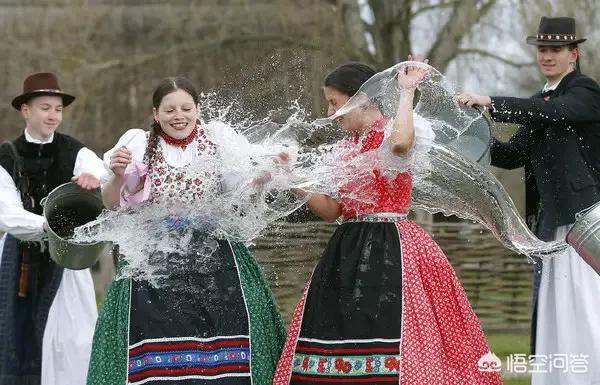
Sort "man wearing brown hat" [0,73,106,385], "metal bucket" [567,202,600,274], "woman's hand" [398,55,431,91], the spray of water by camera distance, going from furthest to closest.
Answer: "man wearing brown hat" [0,73,106,385]
the spray of water
"woman's hand" [398,55,431,91]
"metal bucket" [567,202,600,274]

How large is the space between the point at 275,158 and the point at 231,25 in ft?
25.0

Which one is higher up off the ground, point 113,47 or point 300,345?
point 113,47

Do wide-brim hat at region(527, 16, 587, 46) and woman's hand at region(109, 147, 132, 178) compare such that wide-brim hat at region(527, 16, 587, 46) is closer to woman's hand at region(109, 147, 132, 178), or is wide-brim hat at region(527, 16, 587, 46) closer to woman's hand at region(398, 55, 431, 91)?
woman's hand at region(398, 55, 431, 91)

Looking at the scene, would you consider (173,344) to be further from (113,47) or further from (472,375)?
(113,47)

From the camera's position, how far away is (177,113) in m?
5.56

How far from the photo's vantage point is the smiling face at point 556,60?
6340mm

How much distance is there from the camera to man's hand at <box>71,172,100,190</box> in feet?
19.7

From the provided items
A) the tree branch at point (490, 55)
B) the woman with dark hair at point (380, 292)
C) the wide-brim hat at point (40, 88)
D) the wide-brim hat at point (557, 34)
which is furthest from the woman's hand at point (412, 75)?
the tree branch at point (490, 55)

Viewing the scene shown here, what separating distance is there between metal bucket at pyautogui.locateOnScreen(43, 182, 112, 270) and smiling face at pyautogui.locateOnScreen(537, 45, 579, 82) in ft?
6.81

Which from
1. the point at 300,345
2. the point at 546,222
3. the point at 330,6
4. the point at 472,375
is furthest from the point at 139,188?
the point at 330,6

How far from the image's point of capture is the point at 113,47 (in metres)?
13.2

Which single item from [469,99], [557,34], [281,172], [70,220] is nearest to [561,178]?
[557,34]

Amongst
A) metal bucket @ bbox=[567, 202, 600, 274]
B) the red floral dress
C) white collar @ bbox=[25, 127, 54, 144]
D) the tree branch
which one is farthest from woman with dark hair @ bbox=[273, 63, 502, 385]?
the tree branch

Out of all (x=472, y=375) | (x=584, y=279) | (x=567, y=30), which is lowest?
(x=472, y=375)
